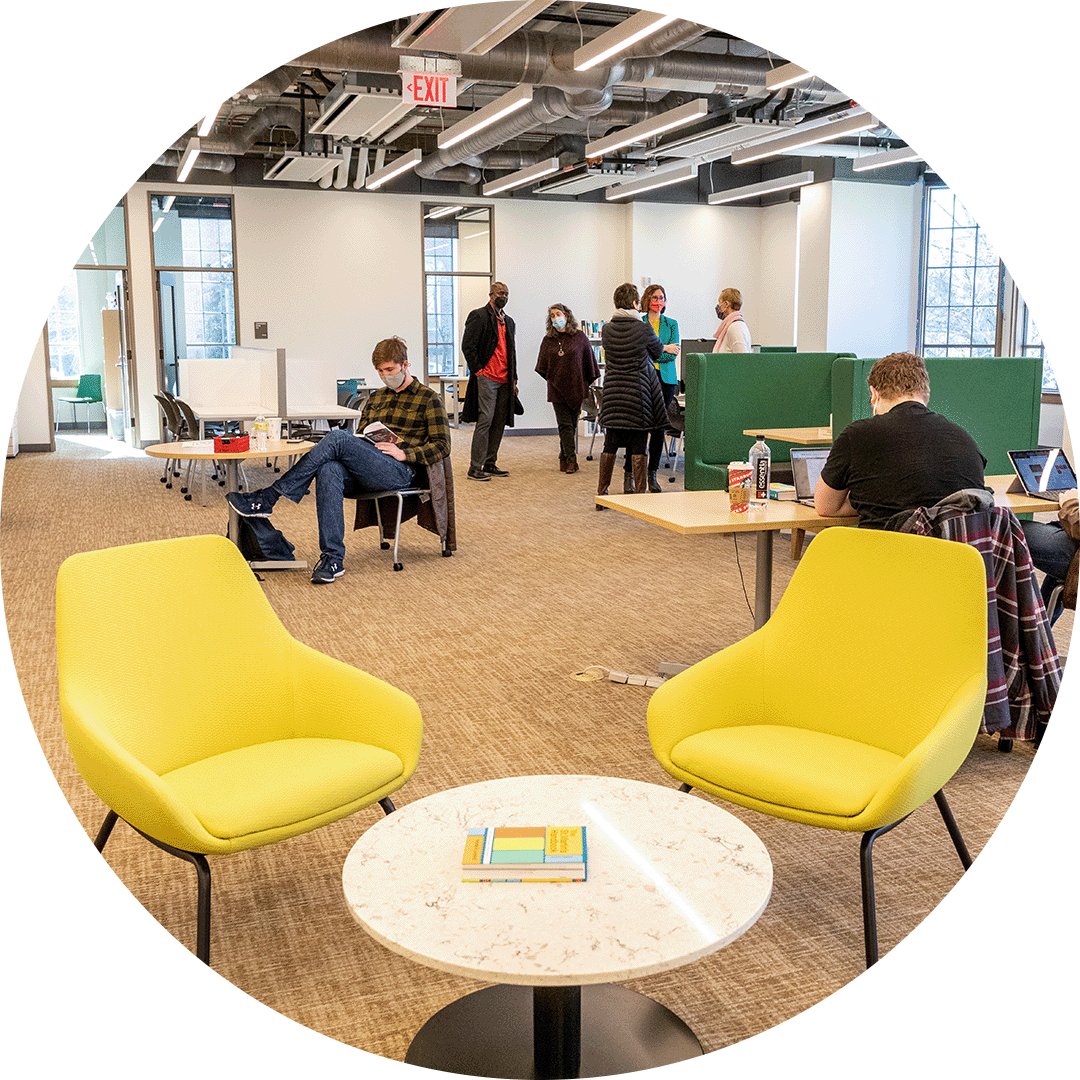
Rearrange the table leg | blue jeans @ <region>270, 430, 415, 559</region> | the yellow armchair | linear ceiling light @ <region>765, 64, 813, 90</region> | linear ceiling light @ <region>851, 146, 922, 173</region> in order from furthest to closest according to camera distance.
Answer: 1. linear ceiling light @ <region>851, 146, 922, 173</region>
2. linear ceiling light @ <region>765, 64, 813, 90</region>
3. blue jeans @ <region>270, 430, 415, 559</region>
4. the table leg
5. the yellow armchair

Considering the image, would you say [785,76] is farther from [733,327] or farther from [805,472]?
[805,472]

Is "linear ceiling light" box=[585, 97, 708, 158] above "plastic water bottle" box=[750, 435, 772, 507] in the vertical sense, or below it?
above

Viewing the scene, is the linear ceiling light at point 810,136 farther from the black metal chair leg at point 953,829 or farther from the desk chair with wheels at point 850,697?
the black metal chair leg at point 953,829

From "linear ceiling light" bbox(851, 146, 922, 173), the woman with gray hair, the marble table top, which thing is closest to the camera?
the marble table top

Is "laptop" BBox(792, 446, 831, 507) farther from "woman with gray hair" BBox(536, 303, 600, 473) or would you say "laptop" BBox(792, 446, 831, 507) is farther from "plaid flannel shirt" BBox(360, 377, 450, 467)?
"woman with gray hair" BBox(536, 303, 600, 473)

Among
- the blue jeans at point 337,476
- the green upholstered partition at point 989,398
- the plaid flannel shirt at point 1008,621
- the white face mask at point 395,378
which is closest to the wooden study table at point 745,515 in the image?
the plaid flannel shirt at point 1008,621

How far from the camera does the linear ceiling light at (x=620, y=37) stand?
6.86 m

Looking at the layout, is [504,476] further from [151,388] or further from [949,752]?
[949,752]

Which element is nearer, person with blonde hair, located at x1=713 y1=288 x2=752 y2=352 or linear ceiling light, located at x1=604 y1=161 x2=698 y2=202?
person with blonde hair, located at x1=713 y1=288 x2=752 y2=352

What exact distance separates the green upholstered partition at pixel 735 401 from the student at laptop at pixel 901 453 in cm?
315

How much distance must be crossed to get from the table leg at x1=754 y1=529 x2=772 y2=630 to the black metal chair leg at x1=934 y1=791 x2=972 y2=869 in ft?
5.17

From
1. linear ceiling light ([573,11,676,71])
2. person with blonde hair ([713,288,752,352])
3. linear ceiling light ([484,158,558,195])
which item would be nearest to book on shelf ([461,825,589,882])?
linear ceiling light ([573,11,676,71])

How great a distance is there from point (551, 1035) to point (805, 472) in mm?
2918

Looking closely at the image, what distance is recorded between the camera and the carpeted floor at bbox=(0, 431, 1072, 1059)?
2482 mm
